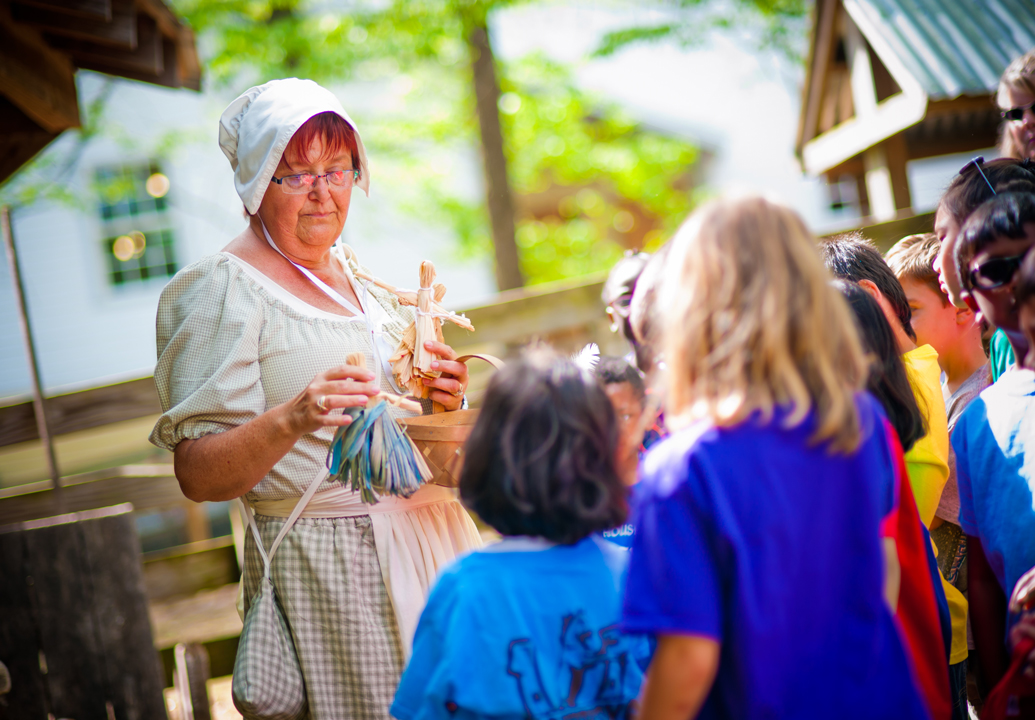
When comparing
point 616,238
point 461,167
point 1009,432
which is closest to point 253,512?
point 1009,432

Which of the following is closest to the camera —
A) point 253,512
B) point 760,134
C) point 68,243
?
point 253,512

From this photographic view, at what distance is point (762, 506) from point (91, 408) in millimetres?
3378

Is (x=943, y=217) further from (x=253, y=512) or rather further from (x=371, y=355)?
(x=253, y=512)

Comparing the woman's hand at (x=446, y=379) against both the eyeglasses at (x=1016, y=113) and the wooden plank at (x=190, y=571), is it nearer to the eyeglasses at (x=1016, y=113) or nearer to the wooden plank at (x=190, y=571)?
the eyeglasses at (x=1016, y=113)

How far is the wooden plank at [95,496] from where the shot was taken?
143 inches

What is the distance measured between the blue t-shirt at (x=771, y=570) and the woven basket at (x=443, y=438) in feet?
2.08

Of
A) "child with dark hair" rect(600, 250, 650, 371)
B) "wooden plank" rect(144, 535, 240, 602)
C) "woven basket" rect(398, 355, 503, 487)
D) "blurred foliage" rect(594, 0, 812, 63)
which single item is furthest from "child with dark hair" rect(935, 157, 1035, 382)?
"blurred foliage" rect(594, 0, 812, 63)

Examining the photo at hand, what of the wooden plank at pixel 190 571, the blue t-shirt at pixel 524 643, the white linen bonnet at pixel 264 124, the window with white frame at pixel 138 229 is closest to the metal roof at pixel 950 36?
the white linen bonnet at pixel 264 124

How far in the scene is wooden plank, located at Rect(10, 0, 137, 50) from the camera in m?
3.54

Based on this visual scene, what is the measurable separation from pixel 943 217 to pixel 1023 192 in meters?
0.49

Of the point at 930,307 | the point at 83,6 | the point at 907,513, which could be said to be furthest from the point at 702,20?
the point at 907,513

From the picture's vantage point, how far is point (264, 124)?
74.5 inches

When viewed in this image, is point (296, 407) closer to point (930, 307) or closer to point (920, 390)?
point (920, 390)

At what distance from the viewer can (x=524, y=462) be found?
52.1 inches
